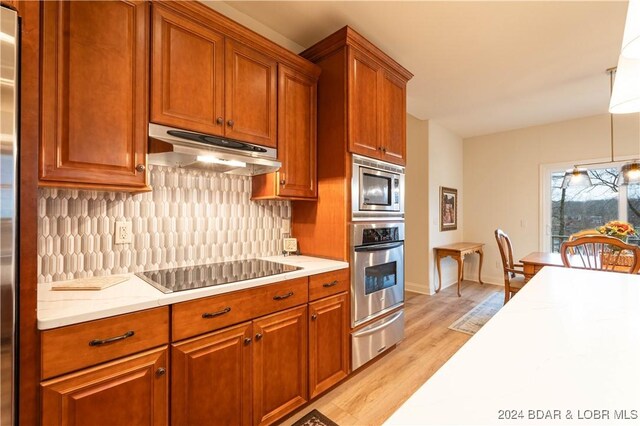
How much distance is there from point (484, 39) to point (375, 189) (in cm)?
154

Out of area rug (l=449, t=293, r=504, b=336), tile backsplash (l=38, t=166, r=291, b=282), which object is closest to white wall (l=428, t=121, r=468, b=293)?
area rug (l=449, t=293, r=504, b=336)

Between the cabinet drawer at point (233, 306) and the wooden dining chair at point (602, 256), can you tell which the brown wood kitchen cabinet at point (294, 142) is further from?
the wooden dining chair at point (602, 256)

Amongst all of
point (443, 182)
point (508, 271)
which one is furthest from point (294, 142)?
point (443, 182)

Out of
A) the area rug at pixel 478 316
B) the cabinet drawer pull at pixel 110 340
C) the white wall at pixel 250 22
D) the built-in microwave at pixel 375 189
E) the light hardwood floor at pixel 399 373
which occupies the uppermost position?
the white wall at pixel 250 22

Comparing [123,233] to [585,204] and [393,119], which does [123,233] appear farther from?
[585,204]

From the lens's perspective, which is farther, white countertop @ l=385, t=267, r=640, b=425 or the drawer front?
the drawer front

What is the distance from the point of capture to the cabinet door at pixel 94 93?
4.03 feet

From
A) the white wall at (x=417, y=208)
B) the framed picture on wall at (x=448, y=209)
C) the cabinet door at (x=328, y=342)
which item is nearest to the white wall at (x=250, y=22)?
the cabinet door at (x=328, y=342)

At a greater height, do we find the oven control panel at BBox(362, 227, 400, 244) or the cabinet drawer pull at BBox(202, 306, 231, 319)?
the oven control panel at BBox(362, 227, 400, 244)

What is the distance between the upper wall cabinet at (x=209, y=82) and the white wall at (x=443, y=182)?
3.16 meters

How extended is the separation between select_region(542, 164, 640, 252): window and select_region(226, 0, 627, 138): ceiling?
3.90 ft

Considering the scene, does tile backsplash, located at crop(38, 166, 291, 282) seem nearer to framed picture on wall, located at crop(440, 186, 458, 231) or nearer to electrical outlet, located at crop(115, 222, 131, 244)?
electrical outlet, located at crop(115, 222, 131, 244)

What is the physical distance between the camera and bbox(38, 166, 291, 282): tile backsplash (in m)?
1.46

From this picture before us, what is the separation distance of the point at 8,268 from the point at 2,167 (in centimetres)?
32
